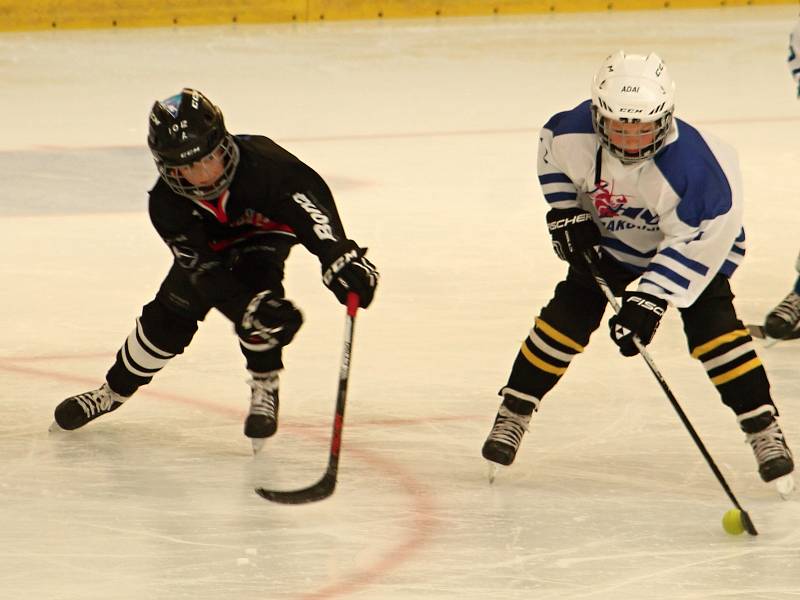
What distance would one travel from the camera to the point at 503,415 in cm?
334

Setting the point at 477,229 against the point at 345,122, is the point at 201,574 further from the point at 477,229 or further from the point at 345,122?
the point at 345,122

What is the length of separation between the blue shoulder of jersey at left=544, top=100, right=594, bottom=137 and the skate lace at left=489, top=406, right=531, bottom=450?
604 millimetres

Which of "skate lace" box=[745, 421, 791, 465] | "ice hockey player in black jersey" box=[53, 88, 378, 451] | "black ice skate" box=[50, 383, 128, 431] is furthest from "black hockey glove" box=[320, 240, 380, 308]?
"skate lace" box=[745, 421, 791, 465]

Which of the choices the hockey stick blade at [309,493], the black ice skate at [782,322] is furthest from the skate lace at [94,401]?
the black ice skate at [782,322]

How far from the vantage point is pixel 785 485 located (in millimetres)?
3135

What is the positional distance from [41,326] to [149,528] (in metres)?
1.58

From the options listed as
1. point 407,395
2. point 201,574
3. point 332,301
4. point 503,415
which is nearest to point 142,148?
point 332,301

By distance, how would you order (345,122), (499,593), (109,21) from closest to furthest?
(499,593) → (345,122) → (109,21)

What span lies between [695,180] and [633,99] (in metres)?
0.21

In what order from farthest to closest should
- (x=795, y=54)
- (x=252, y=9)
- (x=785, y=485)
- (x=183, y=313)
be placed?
(x=252, y=9), (x=795, y=54), (x=183, y=313), (x=785, y=485)

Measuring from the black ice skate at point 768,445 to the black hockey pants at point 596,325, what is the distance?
0.08ft

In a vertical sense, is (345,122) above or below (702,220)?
below

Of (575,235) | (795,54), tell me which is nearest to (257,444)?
(575,235)

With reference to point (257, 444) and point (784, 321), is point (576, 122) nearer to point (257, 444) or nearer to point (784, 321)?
point (257, 444)
